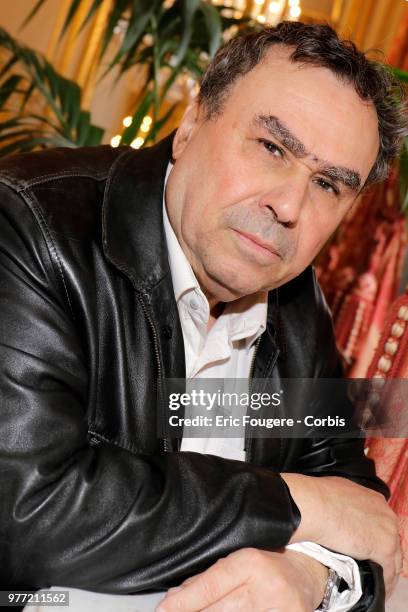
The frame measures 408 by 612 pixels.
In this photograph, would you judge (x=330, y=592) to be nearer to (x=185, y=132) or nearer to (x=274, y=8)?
(x=185, y=132)

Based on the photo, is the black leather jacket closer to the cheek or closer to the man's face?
the man's face

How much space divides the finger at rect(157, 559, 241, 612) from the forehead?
0.77 metres

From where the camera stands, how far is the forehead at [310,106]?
1.46m

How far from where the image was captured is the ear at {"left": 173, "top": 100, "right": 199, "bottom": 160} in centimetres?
162

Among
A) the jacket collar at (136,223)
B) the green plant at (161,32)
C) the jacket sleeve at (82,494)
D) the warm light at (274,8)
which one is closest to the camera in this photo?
the jacket sleeve at (82,494)

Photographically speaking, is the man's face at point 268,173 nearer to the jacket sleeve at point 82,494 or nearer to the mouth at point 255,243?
the mouth at point 255,243

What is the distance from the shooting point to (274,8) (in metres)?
5.16

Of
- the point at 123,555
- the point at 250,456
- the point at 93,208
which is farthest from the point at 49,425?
the point at 250,456

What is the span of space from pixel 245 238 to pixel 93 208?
0.97ft

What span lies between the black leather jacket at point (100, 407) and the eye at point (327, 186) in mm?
320

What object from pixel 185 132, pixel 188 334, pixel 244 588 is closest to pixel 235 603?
pixel 244 588

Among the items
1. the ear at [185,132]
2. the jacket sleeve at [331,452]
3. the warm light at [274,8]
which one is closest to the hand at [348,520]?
the jacket sleeve at [331,452]

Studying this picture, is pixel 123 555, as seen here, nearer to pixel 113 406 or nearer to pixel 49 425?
pixel 49 425

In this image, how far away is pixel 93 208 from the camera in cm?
147
